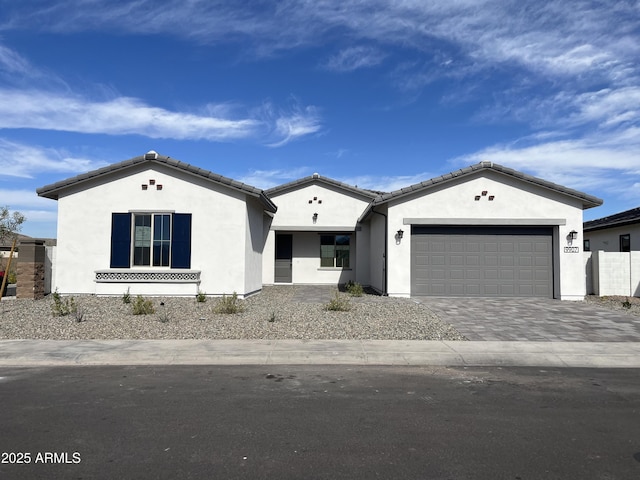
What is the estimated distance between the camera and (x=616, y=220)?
2392 cm

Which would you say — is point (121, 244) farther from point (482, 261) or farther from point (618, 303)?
point (618, 303)

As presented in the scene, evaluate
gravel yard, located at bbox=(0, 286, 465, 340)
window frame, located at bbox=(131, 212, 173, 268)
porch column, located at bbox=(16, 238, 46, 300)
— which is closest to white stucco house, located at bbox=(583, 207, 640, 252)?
gravel yard, located at bbox=(0, 286, 465, 340)

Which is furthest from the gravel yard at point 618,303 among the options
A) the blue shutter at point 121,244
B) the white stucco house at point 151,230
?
the blue shutter at point 121,244

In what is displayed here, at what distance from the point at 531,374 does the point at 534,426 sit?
2661 mm

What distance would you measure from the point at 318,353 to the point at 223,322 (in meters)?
3.62

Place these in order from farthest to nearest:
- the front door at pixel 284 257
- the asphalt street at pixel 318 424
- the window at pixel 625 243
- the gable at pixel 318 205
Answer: the front door at pixel 284 257, the gable at pixel 318 205, the window at pixel 625 243, the asphalt street at pixel 318 424

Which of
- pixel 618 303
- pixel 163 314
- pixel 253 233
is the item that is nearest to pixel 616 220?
pixel 618 303

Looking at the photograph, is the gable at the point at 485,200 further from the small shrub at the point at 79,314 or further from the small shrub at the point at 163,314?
the small shrub at the point at 79,314

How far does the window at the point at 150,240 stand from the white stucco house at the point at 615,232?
1880 centimetres

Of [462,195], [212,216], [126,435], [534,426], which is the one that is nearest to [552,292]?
[462,195]

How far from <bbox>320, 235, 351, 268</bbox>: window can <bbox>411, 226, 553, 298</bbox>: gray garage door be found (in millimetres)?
7162

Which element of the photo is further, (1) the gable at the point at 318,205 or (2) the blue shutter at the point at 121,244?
(1) the gable at the point at 318,205

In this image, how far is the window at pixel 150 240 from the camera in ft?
51.7

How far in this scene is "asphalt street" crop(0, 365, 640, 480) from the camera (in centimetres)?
405
